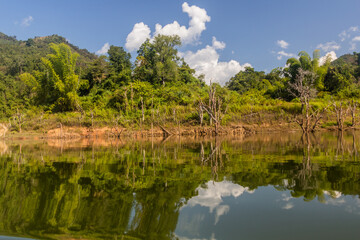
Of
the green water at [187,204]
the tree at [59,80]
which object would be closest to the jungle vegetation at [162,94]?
the tree at [59,80]

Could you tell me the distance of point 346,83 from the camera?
2888 cm

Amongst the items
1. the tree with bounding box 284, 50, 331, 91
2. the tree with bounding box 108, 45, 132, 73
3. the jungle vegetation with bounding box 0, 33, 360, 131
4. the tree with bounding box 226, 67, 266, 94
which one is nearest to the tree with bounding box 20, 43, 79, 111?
the jungle vegetation with bounding box 0, 33, 360, 131

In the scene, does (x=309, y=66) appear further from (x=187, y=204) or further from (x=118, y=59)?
(x=187, y=204)

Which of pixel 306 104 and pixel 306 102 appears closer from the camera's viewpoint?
pixel 306 104

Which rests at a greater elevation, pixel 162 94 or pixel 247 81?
pixel 247 81

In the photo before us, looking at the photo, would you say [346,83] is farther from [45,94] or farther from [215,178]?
[45,94]

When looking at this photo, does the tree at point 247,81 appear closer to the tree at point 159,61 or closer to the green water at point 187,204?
the tree at point 159,61

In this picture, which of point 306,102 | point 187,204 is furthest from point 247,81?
point 187,204

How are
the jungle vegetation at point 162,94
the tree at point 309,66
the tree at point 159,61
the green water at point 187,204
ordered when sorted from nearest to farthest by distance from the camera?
the green water at point 187,204 < the jungle vegetation at point 162,94 < the tree at point 309,66 < the tree at point 159,61

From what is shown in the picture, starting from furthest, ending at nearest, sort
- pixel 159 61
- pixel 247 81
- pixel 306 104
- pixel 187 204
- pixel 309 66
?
pixel 247 81 → pixel 159 61 → pixel 309 66 → pixel 306 104 → pixel 187 204

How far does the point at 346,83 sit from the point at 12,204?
112ft

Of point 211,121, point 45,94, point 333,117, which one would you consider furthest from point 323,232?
point 45,94

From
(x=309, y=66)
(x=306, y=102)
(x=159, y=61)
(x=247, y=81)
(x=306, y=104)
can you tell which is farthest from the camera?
(x=247, y=81)

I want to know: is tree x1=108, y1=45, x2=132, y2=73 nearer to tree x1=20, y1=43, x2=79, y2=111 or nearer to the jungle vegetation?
the jungle vegetation
